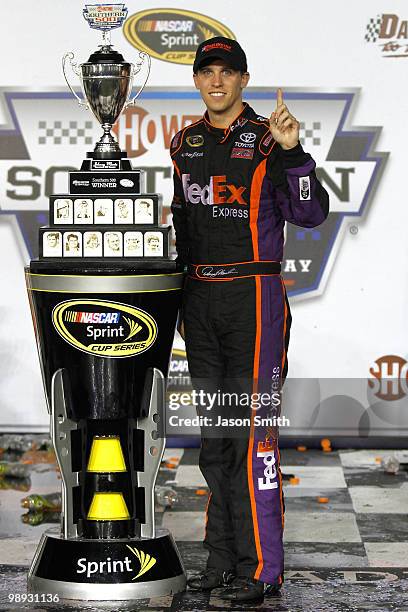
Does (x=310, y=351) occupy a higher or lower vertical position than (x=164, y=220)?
lower

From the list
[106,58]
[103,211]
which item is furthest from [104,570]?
[106,58]

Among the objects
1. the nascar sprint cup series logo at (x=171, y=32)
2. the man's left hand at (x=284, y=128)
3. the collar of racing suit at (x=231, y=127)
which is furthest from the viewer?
the nascar sprint cup series logo at (x=171, y=32)

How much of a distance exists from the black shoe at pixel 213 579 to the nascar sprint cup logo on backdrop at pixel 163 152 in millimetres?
2265

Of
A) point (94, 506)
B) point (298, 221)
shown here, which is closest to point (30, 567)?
point (94, 506)

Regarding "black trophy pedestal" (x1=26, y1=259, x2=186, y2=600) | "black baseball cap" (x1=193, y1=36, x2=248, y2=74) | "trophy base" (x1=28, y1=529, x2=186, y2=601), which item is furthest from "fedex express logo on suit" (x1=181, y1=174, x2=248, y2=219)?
"trophy base" (x1=28, y1=529, x2=186, y2=601)

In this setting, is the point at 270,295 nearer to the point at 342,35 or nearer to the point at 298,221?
the point at 298,221

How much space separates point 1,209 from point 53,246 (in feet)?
7.47

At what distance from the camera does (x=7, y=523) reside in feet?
15.6

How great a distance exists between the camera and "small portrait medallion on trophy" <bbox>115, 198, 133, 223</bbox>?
12.4 feet

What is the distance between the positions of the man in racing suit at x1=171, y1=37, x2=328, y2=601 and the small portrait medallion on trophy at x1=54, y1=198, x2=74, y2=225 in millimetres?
371

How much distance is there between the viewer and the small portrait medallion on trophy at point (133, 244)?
3748 millimetres

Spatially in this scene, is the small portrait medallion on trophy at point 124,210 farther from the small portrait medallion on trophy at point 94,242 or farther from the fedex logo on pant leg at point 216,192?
the fedex logo on pant leg at point 216,192

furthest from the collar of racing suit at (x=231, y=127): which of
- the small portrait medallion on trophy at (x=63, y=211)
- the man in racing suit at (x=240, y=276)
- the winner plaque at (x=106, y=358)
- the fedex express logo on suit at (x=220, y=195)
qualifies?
the small portrait medallion on trophy at (x=63, y=211)

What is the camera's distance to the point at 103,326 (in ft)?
12.2
